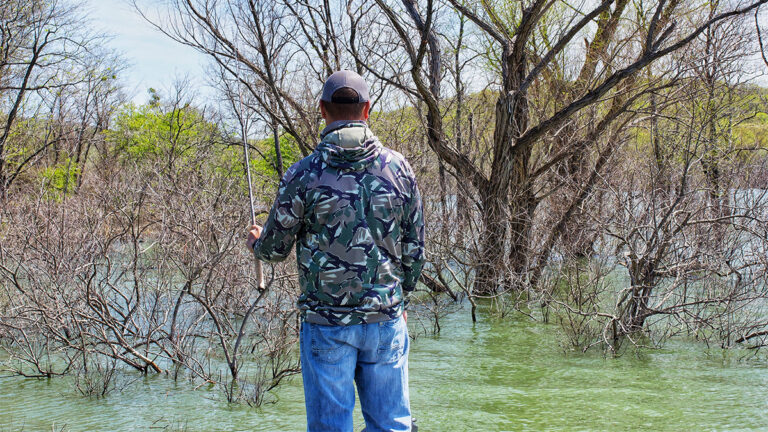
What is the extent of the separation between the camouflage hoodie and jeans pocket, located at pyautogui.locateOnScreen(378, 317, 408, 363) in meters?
0.04

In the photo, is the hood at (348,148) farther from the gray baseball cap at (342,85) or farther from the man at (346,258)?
the gray baseball cap at (342,85)

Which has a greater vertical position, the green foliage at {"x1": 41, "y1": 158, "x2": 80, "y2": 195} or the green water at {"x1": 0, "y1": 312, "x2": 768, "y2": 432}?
the green foliage at {"x1": 41, "y1": 158, "x2": 80, "y2": 195}

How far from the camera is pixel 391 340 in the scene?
2656 millimetres

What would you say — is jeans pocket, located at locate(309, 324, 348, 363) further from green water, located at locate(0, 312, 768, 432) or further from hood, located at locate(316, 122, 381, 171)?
green water, located at locate(0, 312, 768, 432)

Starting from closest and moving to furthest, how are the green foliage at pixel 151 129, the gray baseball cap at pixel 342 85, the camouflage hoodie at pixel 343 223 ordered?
the camouflage hoodie at pixel 343 223 → the gray baseball cap at pixel 342 85 → the green foliage at pixel 151 129

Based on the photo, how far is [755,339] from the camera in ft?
28.5

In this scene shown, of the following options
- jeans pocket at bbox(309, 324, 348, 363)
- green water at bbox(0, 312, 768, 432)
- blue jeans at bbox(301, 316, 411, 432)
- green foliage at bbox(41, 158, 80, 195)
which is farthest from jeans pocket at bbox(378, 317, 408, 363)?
green foliage at bbox(41, 158, 80, 195)

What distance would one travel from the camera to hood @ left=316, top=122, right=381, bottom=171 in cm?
256

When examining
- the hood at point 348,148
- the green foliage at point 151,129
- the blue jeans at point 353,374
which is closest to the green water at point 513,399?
the blue jeans at point 353,374

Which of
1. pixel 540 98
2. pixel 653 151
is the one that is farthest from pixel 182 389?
pixel 540 98

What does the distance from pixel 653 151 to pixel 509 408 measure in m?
4.57

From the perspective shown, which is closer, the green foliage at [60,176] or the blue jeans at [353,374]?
the blue jeans at [353,374]

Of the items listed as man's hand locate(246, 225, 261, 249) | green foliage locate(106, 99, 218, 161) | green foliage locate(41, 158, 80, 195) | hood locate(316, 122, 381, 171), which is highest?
green foliage locate(106, 99, 218, 161)

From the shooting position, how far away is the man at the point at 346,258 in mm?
2566
